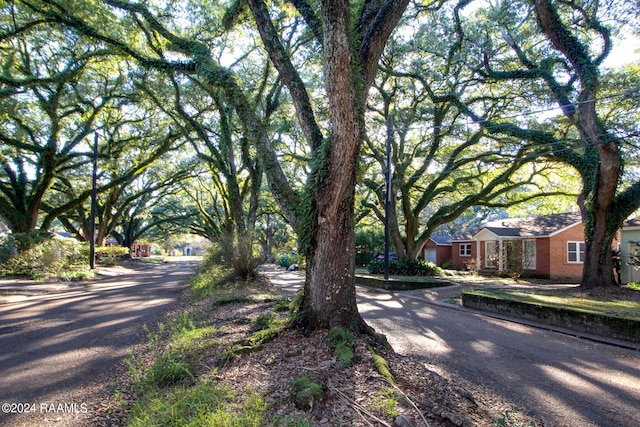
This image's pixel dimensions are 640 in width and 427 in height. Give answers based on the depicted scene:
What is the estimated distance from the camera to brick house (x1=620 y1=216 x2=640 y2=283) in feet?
55.3

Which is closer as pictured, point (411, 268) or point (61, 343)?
point (61, 343)

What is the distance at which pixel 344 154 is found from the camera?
4863mm

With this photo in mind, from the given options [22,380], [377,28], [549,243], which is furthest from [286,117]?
[549,243]

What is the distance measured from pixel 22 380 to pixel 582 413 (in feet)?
20.9

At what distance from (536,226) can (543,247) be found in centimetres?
239

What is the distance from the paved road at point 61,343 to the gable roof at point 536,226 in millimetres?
21098

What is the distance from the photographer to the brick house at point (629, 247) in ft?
55.3

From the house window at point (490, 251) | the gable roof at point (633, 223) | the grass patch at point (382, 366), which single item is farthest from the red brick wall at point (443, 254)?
the grass patch at point (382, 366)

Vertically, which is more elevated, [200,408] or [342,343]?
[342,343]

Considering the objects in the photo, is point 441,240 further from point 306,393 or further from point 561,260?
point 306,393

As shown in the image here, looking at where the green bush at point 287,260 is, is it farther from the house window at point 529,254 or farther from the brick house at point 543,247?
the house window at point 529,254

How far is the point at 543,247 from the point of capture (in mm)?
21469

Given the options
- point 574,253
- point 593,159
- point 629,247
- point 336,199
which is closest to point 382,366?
point 336,199

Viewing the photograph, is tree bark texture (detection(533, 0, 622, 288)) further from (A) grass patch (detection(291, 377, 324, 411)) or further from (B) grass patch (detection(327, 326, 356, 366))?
(A) grass patch (detection(291, 377, 324, 411))
